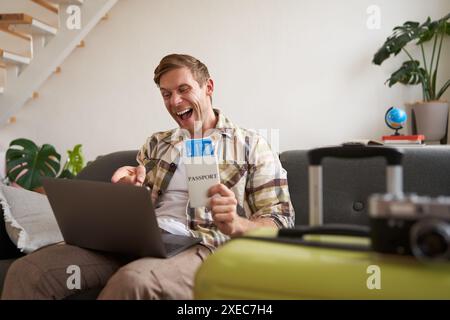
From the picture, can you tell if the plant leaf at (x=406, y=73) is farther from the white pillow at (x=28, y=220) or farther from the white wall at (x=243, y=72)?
the white pillow at (x=28, y=220)

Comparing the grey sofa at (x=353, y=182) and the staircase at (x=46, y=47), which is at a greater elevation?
the staircase at (x=46, y=47)

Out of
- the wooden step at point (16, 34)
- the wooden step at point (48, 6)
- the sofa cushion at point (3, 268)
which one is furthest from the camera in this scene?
the wooden step at point (48, 6)

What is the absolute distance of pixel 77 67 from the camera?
364 cm

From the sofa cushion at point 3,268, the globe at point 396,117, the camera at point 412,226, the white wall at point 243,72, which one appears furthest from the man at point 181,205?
the white wall at point 243,72

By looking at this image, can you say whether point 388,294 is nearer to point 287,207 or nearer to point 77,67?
point 287,207

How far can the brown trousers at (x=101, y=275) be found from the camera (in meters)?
1.15

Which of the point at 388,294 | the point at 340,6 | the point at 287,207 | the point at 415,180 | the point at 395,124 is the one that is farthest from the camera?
the point at 340,6

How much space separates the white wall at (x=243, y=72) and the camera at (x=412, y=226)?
2479mm

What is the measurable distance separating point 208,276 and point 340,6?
266cm

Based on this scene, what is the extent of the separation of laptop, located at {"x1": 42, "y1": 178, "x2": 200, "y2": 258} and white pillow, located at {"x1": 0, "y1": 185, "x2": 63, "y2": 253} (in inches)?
15.0

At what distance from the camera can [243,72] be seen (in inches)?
130

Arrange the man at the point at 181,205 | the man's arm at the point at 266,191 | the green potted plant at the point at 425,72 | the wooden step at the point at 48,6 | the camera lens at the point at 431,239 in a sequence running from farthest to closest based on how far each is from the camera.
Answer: the wooden step at the point at 48,6
the green potted plant at the point at 425,72
the man's arm at the point at 266,191
the man at the point at 181,205
the camera lens at the point at 431,239

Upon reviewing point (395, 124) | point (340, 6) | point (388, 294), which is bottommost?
point (388, 294)


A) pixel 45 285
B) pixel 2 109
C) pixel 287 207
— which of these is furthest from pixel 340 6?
pixel 45 285
